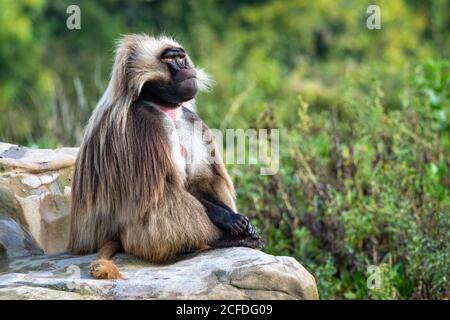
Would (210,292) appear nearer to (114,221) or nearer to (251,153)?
(114,221)

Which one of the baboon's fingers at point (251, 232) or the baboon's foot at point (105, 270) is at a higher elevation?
the baboon's fingers at point (251, 232)

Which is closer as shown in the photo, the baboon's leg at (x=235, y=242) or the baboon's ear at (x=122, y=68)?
the baboon's leg at (x=235, y=242)

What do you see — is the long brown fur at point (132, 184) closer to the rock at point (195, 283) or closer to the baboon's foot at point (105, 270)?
the baboon's foot at point (105, 270)

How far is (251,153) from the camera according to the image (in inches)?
374

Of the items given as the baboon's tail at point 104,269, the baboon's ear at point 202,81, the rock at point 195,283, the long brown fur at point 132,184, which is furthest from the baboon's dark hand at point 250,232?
the baboon's ear at point 202,81

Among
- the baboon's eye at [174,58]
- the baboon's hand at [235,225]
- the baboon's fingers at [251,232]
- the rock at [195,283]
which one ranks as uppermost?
the baboon's eye at [174,58]

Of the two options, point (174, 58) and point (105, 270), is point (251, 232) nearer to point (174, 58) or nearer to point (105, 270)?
point (105, 270)

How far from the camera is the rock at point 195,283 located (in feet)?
18.9

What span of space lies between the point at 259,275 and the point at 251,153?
3745mm

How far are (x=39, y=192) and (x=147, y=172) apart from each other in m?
1.45

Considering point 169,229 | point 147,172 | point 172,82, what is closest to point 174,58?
point 172,82

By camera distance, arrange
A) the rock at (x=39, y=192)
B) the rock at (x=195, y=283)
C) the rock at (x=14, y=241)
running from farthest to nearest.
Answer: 1. the rock at (x=39, y=192)
2. the rock at (x=14, y=241)
3. the rock at (x=195, y=283)

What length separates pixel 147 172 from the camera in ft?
21.1
